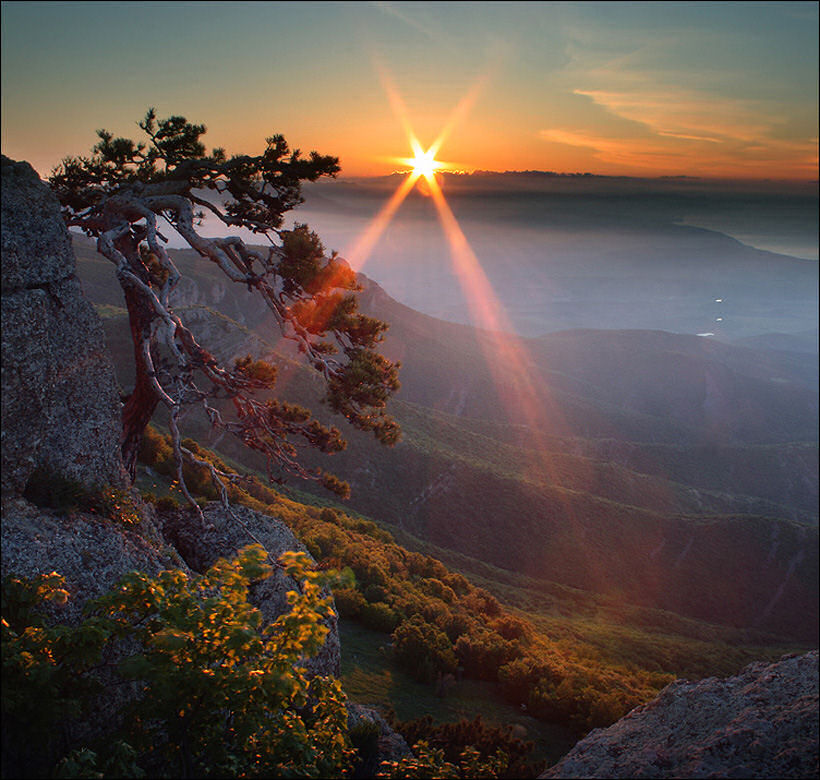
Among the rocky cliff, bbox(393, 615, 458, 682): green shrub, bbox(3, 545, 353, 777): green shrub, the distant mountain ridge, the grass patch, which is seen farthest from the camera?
the distant mountain ridge

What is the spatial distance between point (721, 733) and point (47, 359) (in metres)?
10.0

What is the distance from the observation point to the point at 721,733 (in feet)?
20.6

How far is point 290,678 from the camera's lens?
4547mm

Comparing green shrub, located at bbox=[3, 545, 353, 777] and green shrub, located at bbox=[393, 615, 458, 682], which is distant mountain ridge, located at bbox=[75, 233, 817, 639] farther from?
green shrub, located at bbox=[3, 545, 353, 777]

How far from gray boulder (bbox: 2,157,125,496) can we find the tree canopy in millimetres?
916

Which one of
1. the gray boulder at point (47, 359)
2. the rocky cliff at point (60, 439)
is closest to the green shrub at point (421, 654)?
the rocky cliff at point (60, 439)

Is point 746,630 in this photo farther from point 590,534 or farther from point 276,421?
point 276,421

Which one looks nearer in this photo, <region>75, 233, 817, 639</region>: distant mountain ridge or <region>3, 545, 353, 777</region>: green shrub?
<region>3, 545, 353, 777</region>: green shrub

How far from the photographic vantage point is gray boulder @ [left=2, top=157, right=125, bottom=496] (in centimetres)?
725

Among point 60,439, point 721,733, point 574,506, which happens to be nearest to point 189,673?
point 60,439

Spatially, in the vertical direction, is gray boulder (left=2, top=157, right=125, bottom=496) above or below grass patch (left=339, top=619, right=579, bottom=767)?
above

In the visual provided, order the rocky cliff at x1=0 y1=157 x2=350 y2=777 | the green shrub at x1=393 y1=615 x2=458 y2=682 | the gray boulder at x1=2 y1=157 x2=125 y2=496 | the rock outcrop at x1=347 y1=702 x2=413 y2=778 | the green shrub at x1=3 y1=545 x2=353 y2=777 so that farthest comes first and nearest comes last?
the green shrub at x1=393 y1=615 x2=458 y2=682, the rock outcrop at x1=347 y1=702 x2=413 y2=778, the gray boulder at x1=2 y1=157 x2=125 y2=496, the rocky cliff at x1=0 y1=157 x2=350 y2=777, the green shrub at x1=3 y1=545 x2=353 y2=777

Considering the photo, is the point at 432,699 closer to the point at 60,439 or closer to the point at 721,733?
the point at 721,733

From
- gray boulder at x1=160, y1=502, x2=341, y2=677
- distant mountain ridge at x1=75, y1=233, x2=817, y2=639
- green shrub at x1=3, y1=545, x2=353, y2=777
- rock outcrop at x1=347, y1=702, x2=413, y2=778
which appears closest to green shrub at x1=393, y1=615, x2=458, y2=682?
gray boulder at x1=160, y1=502, x2=341, y2=677
